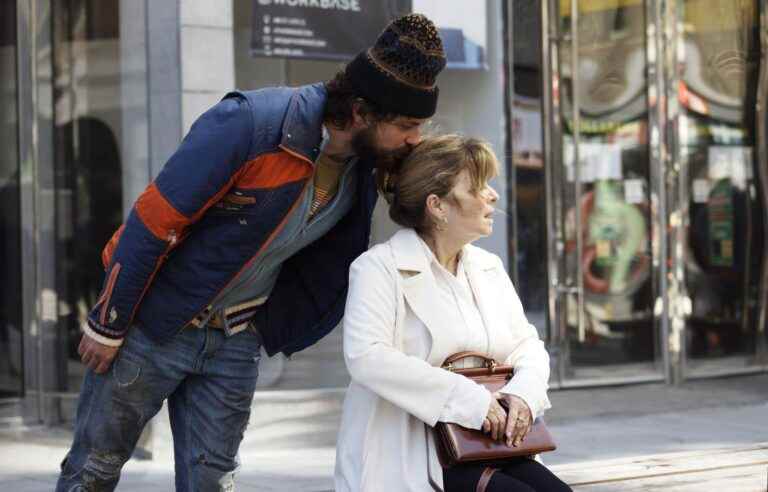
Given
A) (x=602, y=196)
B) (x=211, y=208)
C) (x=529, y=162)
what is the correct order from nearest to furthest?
(x=211, y=208), (x=529, y=162), (x=602, y=196)

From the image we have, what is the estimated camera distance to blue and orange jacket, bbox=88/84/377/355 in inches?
144

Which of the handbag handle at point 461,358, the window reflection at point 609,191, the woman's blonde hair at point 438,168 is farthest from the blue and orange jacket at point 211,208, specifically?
the window reflection at point 609,191

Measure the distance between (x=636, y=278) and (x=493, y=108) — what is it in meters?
2.00

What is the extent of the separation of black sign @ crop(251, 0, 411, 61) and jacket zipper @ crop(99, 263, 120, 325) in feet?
14.7

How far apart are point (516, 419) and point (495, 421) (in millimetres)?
67

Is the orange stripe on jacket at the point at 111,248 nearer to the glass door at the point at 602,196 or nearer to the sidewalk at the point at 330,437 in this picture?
the sidewalk at the point at 330,437

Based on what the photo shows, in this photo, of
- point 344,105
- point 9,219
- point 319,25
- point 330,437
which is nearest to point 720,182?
point 319,25

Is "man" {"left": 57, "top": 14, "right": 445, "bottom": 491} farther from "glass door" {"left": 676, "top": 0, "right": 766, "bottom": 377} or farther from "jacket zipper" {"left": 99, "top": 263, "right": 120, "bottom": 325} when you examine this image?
"glass door" {"left": 676, "top": 0, "right": 766, "bottom": 377}

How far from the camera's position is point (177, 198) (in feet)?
12.0

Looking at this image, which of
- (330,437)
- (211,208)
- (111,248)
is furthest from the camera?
(330,437)

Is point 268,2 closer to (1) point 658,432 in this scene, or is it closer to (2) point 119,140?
(2) point 119,140

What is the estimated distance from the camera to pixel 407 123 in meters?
3.67

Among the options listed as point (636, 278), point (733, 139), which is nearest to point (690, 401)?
point (636, 278)

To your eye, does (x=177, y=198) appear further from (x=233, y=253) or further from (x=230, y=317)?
(x=230, y=317)
